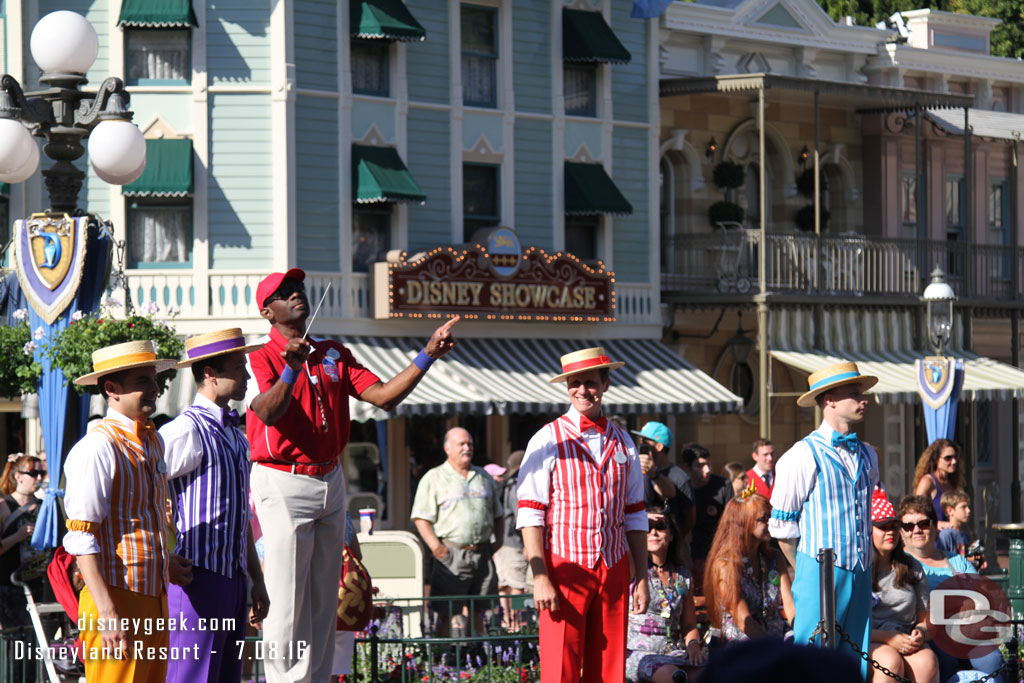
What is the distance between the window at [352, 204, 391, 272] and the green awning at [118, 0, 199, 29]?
10.8ft

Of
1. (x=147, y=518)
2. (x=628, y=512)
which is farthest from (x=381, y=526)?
(x=147, y=518)

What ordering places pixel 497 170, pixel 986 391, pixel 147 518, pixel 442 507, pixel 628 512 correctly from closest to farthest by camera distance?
1. pixel 147 518
2. pixel 628 512
3. pixel 442 507
4. pixel 497 170
5. pixel 986 391

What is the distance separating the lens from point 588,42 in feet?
84.1

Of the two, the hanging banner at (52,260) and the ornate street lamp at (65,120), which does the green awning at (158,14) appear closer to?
the ornate street lamp at (65,120)

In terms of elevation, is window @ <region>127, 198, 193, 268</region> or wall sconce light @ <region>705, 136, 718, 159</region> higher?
wall sconce light @ <region>705, 136, 718, 159</region>

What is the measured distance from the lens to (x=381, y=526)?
2369 centimetres

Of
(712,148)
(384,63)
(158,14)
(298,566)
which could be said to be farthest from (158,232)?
(298,566)

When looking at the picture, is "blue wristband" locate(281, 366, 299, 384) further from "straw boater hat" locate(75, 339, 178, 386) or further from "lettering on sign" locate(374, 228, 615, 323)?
"lettering on sign" locate(374, 228, 615, 323)

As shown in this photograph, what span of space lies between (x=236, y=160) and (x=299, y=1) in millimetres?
2169

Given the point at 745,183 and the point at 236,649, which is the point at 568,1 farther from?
the point at 236,649

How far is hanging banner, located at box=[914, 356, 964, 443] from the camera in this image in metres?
21.5

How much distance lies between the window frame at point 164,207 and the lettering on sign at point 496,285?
238 centimetres

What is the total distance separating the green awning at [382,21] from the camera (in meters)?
23.2

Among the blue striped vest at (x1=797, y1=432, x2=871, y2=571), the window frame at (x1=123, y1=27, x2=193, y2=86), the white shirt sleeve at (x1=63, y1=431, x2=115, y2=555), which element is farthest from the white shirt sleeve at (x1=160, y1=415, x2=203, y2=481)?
the window frame at (x1=123, y1=27, x2=193, y2=86)
